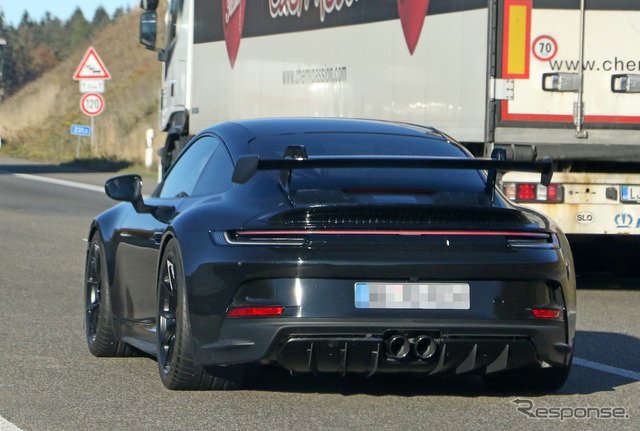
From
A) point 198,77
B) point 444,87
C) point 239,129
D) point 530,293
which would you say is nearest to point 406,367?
point 530,293

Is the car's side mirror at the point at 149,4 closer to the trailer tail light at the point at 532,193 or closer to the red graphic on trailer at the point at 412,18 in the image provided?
the red graphic on trailer at the point at 412,18

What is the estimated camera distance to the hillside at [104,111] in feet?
143

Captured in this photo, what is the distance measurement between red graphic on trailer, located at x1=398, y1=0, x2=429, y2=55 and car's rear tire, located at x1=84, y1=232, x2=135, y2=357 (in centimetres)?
554

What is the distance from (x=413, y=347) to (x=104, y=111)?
61.1m

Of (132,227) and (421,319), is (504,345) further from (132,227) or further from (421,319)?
(132,227)

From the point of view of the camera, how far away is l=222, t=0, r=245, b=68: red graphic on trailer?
1731 centimetres

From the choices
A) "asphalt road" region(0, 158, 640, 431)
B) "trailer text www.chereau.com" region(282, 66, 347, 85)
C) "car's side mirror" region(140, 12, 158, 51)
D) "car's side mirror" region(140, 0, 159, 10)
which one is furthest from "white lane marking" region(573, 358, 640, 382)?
"car's side mirror" region(140, 0, 159, 10)

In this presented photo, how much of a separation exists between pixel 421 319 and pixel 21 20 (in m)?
161

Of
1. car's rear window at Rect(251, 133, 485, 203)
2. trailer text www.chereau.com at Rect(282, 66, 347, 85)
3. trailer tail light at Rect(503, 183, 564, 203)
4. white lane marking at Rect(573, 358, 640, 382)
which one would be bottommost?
white lane marking at Rect(573, 358, 640, 382)

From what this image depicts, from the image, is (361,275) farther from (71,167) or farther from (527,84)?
(71,167)

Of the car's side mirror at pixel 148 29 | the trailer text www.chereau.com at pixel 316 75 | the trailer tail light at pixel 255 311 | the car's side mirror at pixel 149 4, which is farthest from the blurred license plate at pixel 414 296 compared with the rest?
the car's side mirror at pixel 149 4

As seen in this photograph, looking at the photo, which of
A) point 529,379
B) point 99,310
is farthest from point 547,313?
point 99,310

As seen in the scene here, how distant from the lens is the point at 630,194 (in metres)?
10.9

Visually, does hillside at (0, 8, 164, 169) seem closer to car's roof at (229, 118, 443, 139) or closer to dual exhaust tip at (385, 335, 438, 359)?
car's roof at (229, 118, 443, 139)
